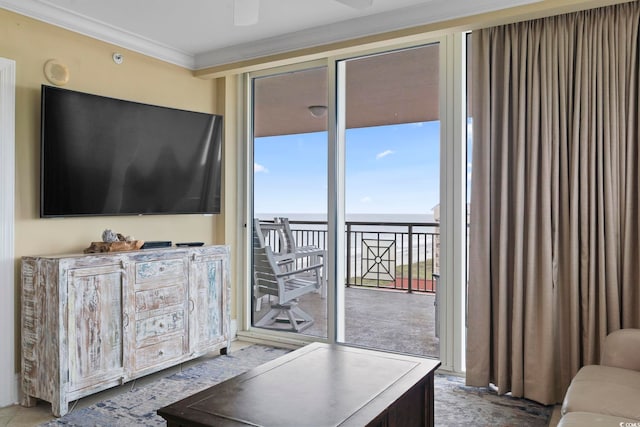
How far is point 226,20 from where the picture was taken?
3418 millimetres

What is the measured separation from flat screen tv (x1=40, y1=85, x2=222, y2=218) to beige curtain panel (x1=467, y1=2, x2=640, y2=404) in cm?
220

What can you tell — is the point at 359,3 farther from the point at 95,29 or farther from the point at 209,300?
the point at 209,300

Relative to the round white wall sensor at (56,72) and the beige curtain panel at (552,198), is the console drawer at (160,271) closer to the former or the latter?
the round white wall sensor at (56,72)

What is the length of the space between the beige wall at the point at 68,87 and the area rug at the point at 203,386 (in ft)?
2.36

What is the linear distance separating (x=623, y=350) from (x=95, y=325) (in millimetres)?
2924

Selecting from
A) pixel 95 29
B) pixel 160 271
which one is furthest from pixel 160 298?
pixel 95 29

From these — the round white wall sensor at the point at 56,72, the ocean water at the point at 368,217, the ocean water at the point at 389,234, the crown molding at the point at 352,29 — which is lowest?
the ocean water at the point at 389,234

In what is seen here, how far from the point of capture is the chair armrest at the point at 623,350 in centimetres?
232

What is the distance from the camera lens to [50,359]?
287 cm

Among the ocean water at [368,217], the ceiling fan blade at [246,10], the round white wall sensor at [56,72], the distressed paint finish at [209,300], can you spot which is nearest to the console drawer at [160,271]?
the distressed paint finish at [209,300]

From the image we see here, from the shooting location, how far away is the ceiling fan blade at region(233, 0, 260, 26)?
2.29m

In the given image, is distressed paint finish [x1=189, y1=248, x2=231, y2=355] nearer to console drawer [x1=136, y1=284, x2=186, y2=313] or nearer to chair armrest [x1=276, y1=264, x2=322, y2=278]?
console drawer [x1=136, y1=284, x2=186, y2=313]

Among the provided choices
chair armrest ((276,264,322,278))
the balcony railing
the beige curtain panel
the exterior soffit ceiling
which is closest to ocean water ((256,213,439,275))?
the balcony railing

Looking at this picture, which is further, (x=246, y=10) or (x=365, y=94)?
(x=365, y=94)
